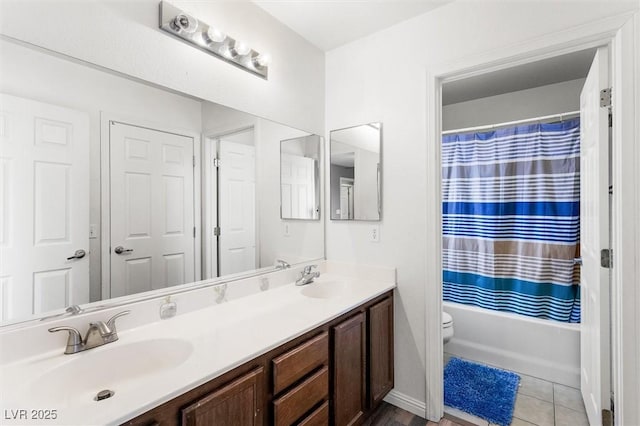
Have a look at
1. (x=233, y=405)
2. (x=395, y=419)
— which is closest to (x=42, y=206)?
(x=233, y=405)

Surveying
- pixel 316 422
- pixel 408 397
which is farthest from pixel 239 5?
pixel 408 397

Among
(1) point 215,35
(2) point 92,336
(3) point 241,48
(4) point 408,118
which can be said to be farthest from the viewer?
(4) point 408,118

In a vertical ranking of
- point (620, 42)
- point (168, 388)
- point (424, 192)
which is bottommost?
point (168, 388)

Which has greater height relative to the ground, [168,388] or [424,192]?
[424,192]

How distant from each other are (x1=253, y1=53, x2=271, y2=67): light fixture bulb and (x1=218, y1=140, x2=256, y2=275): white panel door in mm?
481

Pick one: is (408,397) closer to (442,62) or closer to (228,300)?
(228,300)

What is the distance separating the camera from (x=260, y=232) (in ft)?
6.32

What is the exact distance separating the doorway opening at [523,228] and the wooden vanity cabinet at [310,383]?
0.70 m

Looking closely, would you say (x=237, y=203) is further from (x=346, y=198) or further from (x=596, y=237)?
(x=596, y=237)

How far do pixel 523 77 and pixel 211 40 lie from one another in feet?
8.07

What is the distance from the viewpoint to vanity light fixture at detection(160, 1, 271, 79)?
1.39m

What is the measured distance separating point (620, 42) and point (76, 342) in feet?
8.09

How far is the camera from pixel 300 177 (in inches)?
87.4

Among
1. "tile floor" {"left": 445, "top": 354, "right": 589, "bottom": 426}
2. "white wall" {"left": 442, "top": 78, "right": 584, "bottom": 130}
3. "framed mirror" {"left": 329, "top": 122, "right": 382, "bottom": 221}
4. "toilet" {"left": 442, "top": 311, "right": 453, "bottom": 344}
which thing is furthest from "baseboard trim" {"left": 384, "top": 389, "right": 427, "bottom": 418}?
"white wall" {"left": 442, "top": 78, "right": 584, "bottom": 130}
